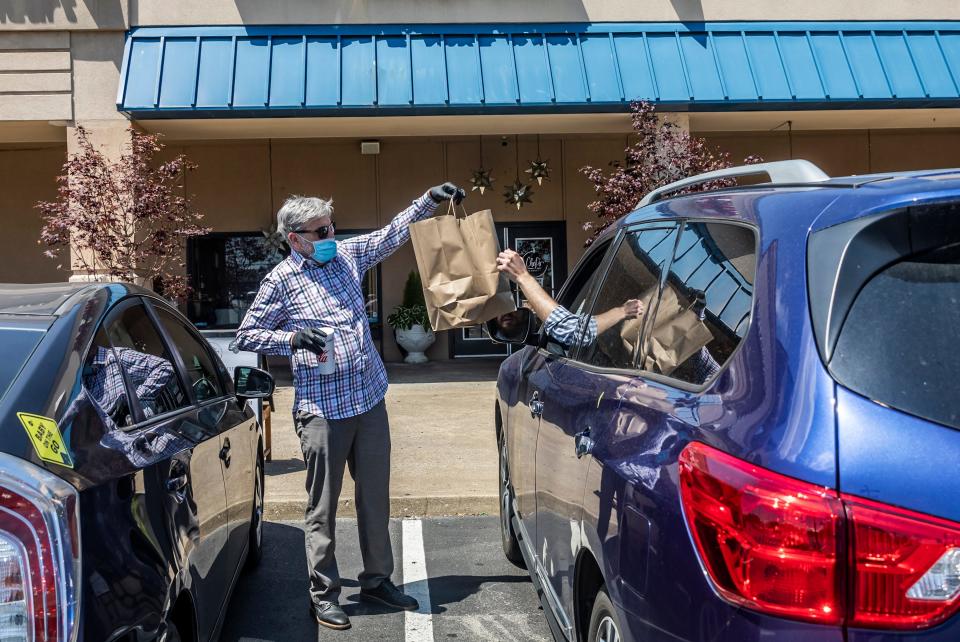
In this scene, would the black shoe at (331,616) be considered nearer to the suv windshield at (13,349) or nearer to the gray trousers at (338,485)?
the gray trousers at (338,485)

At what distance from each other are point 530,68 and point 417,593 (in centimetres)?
828

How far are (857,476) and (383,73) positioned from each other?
34.5 feet

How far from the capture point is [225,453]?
3.72m

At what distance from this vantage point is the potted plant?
48.4 feet

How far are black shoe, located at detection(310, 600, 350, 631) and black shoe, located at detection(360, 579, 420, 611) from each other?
0.82 ft

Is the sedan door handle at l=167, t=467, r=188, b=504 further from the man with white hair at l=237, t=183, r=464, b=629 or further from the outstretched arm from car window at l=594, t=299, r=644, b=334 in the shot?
the outstretched arm from car window at l=594, t=299, r=644, b=334

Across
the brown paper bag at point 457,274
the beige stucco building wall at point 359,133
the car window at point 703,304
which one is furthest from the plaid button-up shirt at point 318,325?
the beige stucco building wall at point 359,133

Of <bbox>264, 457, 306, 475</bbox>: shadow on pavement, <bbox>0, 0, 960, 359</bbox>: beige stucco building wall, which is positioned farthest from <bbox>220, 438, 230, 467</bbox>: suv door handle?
<bbox>0, 0, 960, 359</bbox>: beige stucco building wall

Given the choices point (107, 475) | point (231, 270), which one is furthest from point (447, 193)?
point (231, 270)

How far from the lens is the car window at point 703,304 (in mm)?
2240

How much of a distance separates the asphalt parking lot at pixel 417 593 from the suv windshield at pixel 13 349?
2158 millimetres

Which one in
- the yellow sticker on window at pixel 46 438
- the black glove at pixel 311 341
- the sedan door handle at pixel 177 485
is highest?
the black glove at pixel 311 341

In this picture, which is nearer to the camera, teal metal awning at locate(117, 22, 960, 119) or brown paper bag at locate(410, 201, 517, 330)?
brown paper bag at locate(410, 201, 517, 330)

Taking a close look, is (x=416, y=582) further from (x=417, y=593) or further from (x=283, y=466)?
(x=283, y=466)
